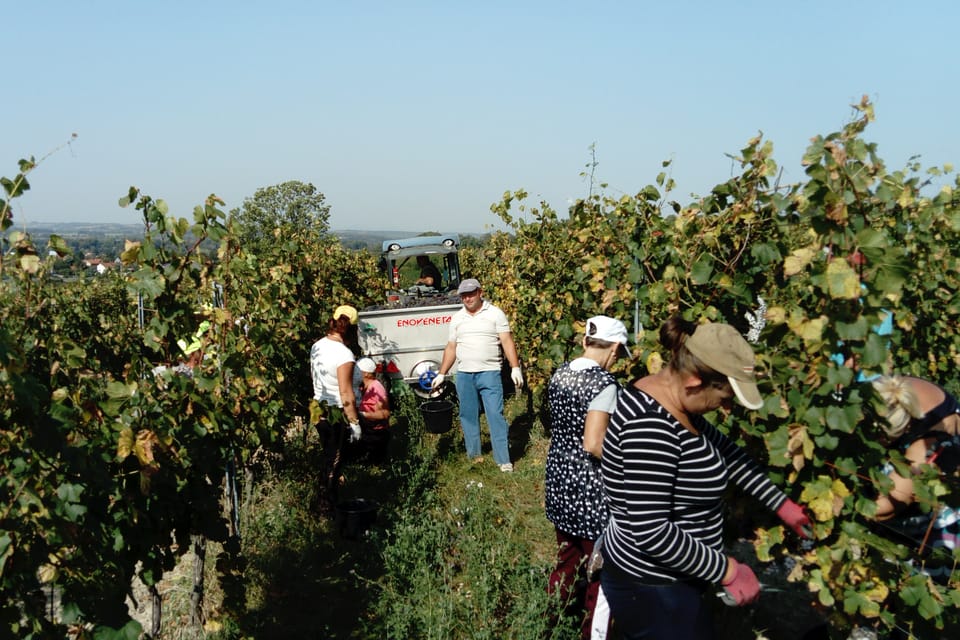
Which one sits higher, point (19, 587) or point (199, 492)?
point (19, 587)

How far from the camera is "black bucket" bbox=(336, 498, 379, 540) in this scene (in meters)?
4.53

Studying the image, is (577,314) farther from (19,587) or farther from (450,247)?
(450,247)

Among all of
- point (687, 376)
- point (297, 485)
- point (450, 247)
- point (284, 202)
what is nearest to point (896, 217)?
point (687, 376)

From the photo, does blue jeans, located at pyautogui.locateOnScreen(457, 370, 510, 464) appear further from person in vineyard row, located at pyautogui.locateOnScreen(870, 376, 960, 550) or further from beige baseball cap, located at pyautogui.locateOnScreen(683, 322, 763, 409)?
beige baseball cap, located at pyautogui.locateOnScreen(683, 322, 763, 409)

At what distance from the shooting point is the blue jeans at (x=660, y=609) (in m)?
2.02

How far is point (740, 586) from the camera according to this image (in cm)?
201

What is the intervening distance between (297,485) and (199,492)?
266cm

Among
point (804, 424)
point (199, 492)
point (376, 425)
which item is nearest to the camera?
point (804, 424)

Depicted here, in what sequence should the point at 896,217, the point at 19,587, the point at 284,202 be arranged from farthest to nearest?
the point at 284,202
the point at 896,217
the point at 19,587

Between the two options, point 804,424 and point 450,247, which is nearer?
point 804,424

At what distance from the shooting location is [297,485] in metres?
5.40

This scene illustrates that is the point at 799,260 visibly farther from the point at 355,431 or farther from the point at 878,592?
the point at 355,431

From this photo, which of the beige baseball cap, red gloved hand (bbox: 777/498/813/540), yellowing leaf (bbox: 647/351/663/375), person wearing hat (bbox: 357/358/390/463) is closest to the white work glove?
person wearing hat (bbox: 357/358/390/463)

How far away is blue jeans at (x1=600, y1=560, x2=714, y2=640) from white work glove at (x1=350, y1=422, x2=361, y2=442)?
2.80 m
